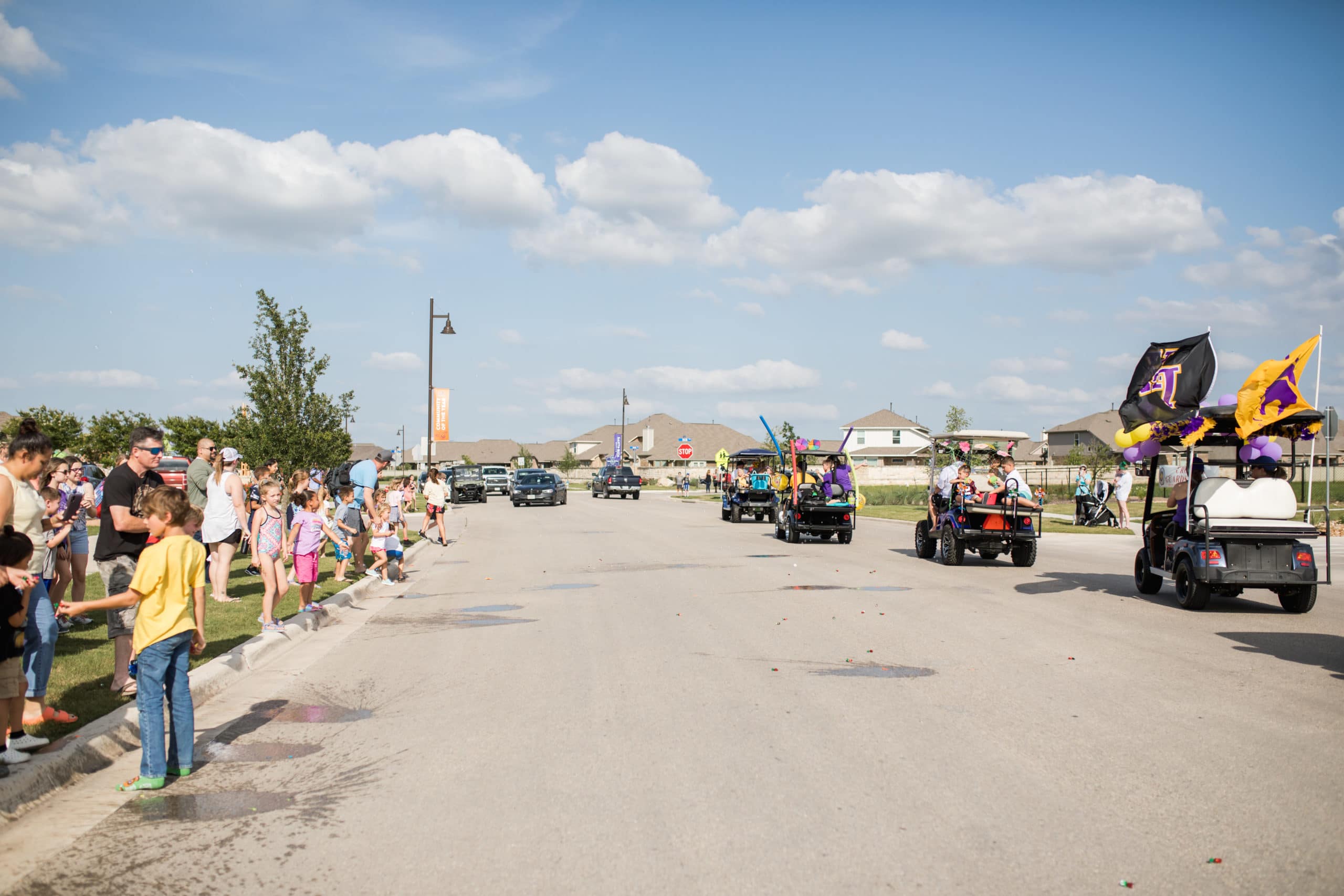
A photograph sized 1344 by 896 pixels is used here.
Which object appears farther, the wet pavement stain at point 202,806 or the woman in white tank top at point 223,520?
the woman in white tank top at point 223,520

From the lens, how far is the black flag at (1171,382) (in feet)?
39.8

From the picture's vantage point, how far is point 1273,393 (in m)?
11.2

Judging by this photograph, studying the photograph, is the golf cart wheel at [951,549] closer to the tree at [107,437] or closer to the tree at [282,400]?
the tree at [282,400]

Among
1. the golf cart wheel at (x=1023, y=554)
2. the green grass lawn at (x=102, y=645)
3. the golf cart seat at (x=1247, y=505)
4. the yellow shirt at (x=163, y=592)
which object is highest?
the golf cart seat at (x=1247, y=505)

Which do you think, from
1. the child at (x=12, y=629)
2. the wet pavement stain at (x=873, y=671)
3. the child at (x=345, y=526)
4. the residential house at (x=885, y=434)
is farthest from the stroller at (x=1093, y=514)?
the residential house at (x=885, y=434)

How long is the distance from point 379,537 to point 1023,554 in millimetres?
10738

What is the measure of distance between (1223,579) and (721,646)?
629 centimetres

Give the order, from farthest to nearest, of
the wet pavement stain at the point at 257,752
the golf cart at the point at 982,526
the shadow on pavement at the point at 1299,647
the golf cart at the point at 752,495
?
the golf cart at the point at 752,495 → the golf cart at the point at 982,526 → the shadow on pavement at the point at 1299,647 → the wet pavement stain at the point at 257,752

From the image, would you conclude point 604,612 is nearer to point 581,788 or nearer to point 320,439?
point 581,788

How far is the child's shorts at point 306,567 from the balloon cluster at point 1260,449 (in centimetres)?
1104

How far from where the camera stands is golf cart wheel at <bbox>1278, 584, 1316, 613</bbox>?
11.8 m

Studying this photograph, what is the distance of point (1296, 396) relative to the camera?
36.6 ft

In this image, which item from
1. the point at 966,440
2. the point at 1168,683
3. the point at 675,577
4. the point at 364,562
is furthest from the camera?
the point at 966,440

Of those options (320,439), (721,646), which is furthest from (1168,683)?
(320,439)
